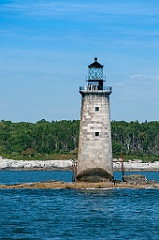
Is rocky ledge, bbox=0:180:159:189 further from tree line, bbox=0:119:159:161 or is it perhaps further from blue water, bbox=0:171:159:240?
tree line, bbox=0:119:159:161

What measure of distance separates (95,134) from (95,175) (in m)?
3.38

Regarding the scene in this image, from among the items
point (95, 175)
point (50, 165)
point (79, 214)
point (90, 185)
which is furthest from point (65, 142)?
point (79, 214)

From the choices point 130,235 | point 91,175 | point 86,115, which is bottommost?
point 130,235

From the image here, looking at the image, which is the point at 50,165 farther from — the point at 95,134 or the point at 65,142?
the point at 95,134

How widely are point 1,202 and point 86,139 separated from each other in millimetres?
10158

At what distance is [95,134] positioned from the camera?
6638 centimetres

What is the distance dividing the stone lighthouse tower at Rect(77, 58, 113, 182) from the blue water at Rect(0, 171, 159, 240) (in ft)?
7.33

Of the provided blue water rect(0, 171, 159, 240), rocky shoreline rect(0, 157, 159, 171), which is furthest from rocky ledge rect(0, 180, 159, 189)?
rocky shoreline rect(0, 157, 159, 171)

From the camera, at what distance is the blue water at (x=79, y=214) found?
44.2m

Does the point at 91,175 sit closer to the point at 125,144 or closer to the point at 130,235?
the point at 130,235

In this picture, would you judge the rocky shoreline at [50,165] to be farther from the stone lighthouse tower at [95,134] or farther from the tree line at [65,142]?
the stone lighthouse tower at [95,134]

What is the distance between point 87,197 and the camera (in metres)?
61.2

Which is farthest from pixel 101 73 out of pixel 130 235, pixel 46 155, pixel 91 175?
pixel 46 155

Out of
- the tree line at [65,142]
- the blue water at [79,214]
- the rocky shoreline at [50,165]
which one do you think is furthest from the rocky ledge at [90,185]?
the tree line at [65,142]
